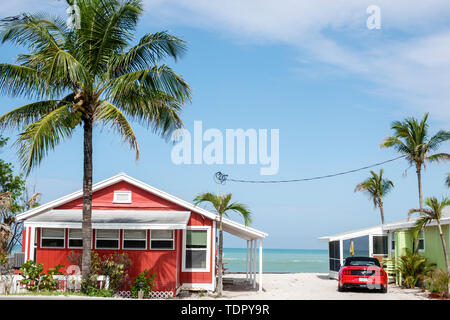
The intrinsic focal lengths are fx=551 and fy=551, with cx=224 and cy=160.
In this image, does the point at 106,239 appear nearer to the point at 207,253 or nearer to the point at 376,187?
the point at 207,253

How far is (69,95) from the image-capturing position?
61.3 feet

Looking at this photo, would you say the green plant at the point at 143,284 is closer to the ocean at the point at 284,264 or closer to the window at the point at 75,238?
the window at the point at 75,238

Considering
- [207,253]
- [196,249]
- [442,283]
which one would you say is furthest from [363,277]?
[196,249]

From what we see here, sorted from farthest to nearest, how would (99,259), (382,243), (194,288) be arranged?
1. (382,243)
2. (194,288)
3. (99,259)

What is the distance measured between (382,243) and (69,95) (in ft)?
63.3

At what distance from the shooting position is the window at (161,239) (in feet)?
72.5

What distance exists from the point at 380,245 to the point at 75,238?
54.8ft

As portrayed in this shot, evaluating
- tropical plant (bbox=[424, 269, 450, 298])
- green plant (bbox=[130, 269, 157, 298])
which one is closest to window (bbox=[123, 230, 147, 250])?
green plant (bbox=[130, 269, 157, 298])

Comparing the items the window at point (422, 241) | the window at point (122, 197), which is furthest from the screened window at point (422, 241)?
the window at point (122, 197)

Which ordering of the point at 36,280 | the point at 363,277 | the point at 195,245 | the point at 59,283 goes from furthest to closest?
the point at 195,245, the point at 363,277, the point at 59,283, the point at 36,280

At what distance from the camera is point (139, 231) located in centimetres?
2217
